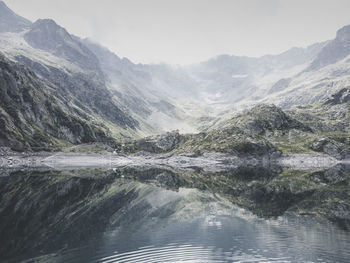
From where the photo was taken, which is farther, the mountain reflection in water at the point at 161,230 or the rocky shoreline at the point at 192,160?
the rocky shoreline at the point at 192,160

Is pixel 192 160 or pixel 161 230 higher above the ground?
pixel 192 160

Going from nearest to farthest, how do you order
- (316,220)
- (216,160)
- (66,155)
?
(316,220) < (66,155) < (216,160)

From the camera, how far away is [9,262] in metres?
23.8

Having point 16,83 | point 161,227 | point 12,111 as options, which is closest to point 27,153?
point 12,111

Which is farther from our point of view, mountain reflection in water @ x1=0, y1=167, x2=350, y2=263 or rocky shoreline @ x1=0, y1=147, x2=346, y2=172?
rocky shoreline @ x1=0, y1=147, x2=346, y2=172

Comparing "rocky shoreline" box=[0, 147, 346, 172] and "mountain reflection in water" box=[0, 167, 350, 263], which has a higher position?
"rocky shoreline" box=[0, 147, 346, 172]

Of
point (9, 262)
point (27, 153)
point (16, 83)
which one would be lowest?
point (9, 262)

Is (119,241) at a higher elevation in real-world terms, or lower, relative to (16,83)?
lower

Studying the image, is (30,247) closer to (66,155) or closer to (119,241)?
(119,241)

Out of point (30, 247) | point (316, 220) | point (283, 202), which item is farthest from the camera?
point (283, 202)

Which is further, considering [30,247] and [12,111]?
Answer: [12,111]

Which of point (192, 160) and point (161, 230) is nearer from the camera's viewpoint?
point (161, 230)

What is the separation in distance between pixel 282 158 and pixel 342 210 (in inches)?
5808

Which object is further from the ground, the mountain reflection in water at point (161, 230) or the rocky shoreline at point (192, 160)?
the rocky shoreline at point (192, 160)
